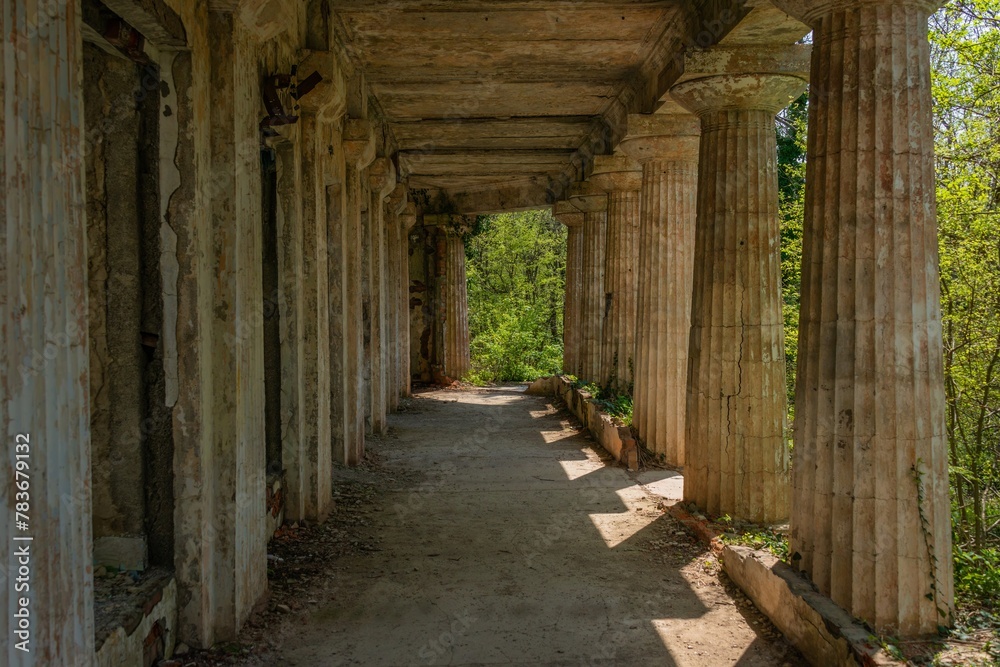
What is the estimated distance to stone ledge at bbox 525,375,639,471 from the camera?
427 inches

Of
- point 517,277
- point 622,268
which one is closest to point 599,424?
point 622,268

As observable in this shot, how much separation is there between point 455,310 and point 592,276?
795cm

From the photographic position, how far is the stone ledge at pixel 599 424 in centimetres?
1084

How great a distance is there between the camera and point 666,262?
10.2 meters

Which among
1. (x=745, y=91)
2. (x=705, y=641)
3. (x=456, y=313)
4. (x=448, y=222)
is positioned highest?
(x=448, y=222)

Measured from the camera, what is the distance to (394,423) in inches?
605

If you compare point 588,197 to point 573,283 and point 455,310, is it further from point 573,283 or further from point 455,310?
point 455,310

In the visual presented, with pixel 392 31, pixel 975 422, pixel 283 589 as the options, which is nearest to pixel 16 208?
pixel 283 589

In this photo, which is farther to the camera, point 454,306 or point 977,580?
point 454,306

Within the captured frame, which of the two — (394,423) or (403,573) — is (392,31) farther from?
(394,423)

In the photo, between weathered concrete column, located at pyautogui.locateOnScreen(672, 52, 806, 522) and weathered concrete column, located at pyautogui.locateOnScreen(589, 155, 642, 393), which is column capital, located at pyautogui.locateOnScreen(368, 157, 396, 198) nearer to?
weathered concrete column, located at pyautogui.locateOnScreen(589, 155, 642, 393)

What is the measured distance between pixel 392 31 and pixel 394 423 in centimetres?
816

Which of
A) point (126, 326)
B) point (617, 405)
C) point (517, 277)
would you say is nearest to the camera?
point (126, 326)

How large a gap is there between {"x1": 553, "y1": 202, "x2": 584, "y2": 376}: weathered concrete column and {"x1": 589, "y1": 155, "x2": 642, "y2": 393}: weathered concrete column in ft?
15.2
